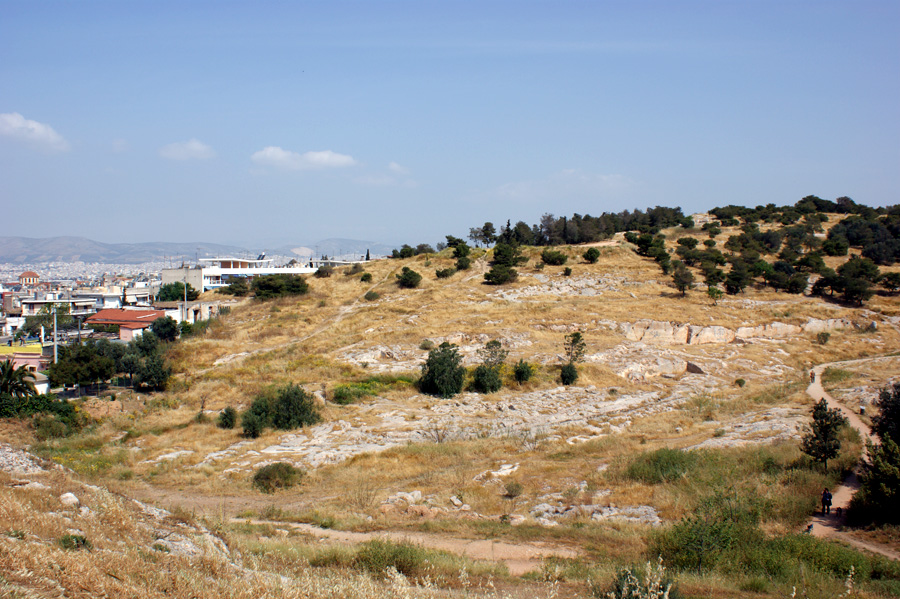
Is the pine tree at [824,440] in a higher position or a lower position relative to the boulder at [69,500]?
lower

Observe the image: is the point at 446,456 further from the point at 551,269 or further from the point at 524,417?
the point at 551,269

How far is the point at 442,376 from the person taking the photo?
2508cm

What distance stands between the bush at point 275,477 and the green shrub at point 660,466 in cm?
911

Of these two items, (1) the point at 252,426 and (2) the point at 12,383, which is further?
(2) the point at 12,383

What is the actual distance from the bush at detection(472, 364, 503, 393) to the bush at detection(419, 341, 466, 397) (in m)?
0.69

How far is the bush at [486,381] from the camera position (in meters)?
25.5

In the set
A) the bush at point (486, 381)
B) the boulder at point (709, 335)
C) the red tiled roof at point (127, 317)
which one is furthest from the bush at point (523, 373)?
the red tiled roof at point (127, 317)

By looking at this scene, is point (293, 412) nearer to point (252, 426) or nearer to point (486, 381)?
point (252, 426)

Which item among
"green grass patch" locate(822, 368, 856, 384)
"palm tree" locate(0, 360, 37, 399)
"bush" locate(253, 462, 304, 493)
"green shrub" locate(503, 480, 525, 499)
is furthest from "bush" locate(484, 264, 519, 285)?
"green shrub" locate(503, 480, 525, 499)

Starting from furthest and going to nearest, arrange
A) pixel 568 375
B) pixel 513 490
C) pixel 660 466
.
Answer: pixel 568 375 < pixel 660 466 < pixel 513 490

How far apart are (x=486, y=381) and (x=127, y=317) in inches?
1770

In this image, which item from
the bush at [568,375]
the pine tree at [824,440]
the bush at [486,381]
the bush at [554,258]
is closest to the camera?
the pine tree at [824,440]

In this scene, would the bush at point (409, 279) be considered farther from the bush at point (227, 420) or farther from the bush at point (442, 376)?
the bush at point (227, 420)

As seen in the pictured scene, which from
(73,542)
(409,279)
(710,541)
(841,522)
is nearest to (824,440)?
(841,522)
